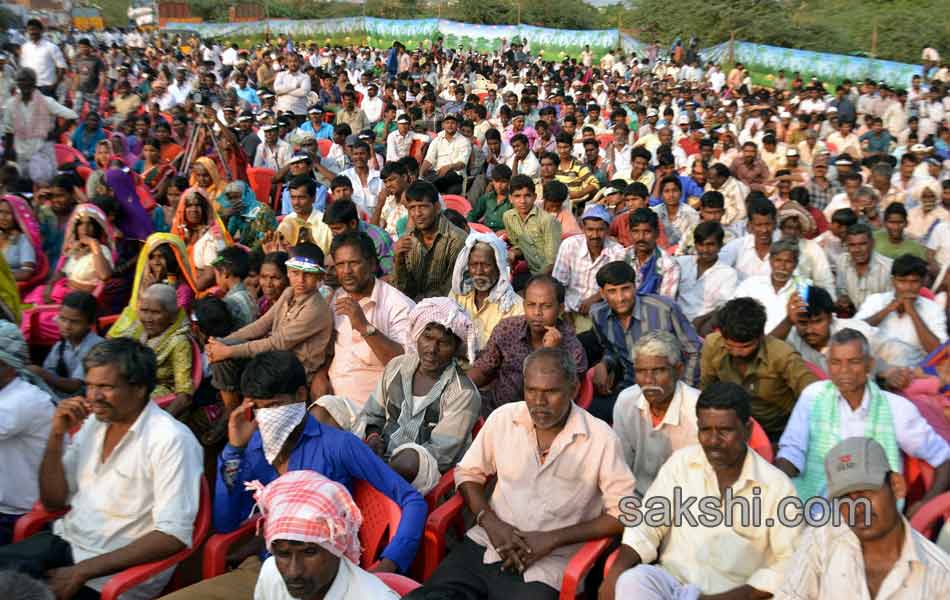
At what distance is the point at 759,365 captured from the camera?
3.71 metres

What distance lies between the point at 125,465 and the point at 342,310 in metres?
1.32

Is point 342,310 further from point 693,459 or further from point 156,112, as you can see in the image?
point 156,112

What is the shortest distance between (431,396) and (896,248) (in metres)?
4.24

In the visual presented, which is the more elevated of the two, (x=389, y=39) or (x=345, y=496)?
(x=389, y=39)

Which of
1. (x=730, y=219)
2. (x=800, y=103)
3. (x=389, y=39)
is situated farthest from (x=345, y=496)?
(x=389, y=39)

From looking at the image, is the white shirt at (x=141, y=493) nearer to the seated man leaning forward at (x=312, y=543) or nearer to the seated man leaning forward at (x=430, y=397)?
the seated man leaning forward at (x=312, y=543)

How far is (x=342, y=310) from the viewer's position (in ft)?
12.8

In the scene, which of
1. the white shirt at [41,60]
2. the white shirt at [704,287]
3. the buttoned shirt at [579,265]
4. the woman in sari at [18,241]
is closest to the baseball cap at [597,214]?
the buttoned shirt at [579,265]

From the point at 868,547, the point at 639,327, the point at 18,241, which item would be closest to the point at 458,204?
the point at 18,241

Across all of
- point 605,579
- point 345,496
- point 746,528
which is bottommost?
point 605,579

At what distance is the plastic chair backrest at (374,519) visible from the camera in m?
2.91

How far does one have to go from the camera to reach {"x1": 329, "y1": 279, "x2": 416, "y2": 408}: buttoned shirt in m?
4.07

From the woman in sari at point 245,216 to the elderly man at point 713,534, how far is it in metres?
4.32

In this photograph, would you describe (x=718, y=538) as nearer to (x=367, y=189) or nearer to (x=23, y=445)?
(x=23, y=445)
